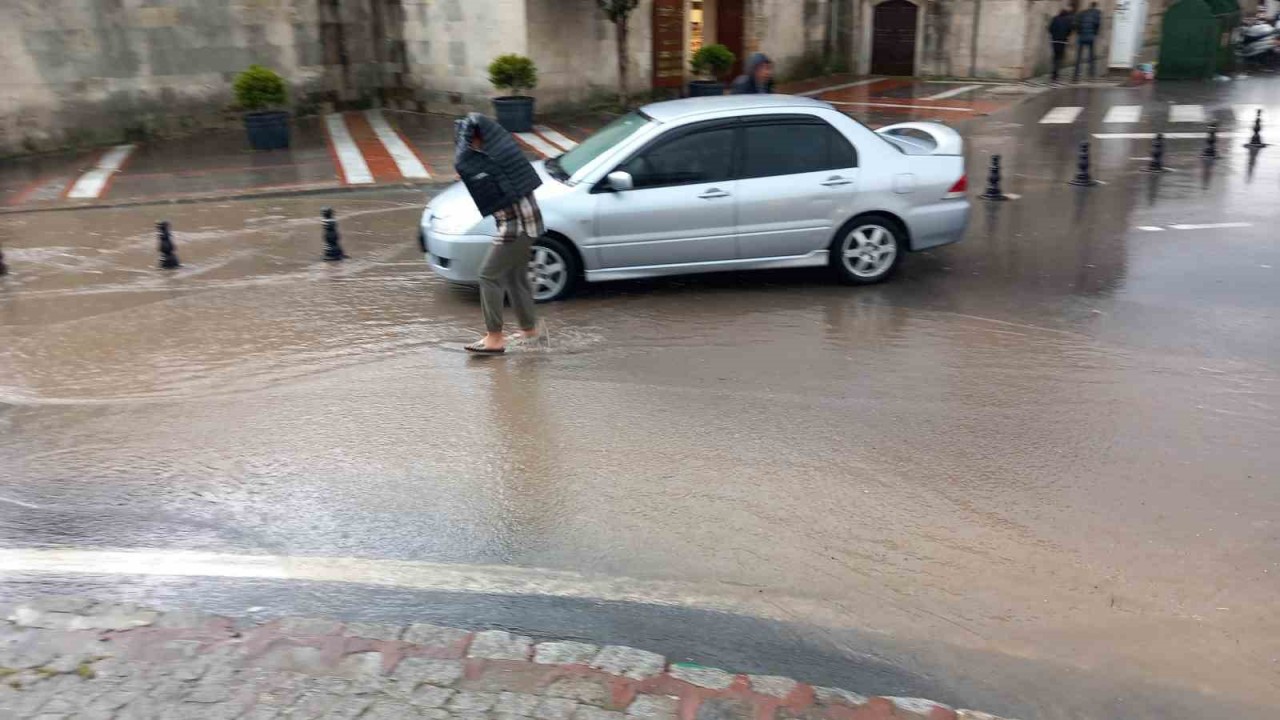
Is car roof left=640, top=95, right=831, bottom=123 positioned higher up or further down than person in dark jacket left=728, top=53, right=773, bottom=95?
further down

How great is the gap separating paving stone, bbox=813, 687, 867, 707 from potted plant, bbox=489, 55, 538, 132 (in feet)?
52.5

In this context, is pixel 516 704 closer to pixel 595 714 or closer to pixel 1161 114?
pixel 595 714

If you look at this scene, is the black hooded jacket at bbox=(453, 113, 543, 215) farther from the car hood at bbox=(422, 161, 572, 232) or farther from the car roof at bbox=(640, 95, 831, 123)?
the car roof at bbox=(640, 95, 831, 123)

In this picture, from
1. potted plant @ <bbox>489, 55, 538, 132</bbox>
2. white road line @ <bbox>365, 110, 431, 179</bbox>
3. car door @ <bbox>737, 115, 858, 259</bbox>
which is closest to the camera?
car door @ <bbox>737, 115, 858, 259</bbox>

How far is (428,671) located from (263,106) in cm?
1558

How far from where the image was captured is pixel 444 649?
434 centimetres

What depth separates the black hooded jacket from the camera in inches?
289

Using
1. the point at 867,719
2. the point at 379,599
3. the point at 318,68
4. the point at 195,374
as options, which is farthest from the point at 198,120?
the point at 867,719

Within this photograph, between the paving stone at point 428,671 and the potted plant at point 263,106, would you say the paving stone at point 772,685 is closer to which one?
the paving stone at point 428,671

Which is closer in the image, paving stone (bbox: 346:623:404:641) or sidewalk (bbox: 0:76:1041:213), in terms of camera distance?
paving stone (bbox: 346:623:404:641)

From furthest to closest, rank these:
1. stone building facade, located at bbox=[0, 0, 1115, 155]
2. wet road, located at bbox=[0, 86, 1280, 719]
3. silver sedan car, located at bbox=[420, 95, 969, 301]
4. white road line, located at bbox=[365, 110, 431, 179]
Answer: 1. stone building facade, located at bbox=[0, 0, 1115, 155]
2. white road line, located at bbox=[365, 110, 431, 179]
3. silver sedan car, located at bbox=[420, 95, 969, 301]
4. wet road, located at bbox=[0, 86, 1280, 719]

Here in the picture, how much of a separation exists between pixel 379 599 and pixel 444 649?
55 centimetres

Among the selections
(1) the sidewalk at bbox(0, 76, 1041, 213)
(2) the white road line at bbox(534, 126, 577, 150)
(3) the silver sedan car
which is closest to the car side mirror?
(3) the silver sedan car

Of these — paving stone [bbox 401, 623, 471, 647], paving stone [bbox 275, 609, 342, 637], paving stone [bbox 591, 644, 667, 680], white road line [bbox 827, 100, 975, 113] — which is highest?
white road line [bbox 827, 100, 975, 113]
